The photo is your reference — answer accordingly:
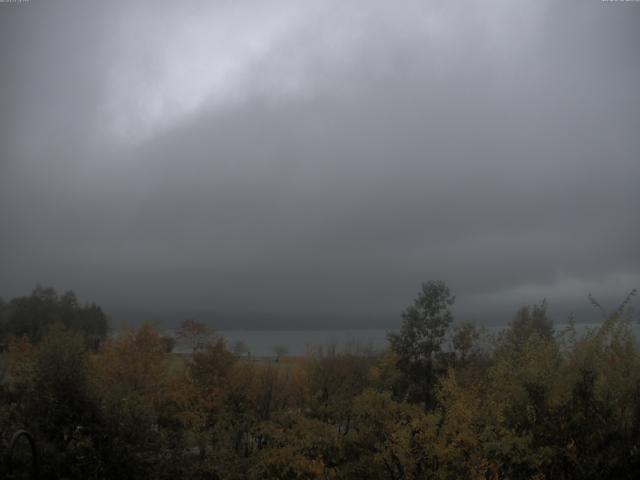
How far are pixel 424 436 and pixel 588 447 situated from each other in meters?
5.70

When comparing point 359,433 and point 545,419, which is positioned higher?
point 545,419

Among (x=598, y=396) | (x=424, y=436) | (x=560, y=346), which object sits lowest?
(x=424, y=436)

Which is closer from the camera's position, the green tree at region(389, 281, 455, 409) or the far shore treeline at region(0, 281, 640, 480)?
the far shore treeline at region(0, 281, 640, 480)

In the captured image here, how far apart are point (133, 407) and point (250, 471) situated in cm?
613

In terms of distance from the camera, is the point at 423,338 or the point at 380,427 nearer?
the point at 380,427

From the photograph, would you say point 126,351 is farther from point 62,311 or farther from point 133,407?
point 133,407

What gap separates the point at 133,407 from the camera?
957 inches

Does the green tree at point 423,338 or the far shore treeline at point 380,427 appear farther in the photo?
the green tree at point 423,338

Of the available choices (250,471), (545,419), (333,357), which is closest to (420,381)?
(333,357)

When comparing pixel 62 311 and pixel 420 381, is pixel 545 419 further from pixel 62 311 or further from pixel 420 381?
pixel 62 311

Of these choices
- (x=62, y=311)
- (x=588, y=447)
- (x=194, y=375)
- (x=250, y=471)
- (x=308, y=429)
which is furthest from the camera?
(x=62, y=311)

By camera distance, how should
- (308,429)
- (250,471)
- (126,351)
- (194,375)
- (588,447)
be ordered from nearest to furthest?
(588,447) < (250,471) < (308,429) < (194,375) < (126,351)

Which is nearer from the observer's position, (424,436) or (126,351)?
(424,436)

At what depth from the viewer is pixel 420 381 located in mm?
49719
